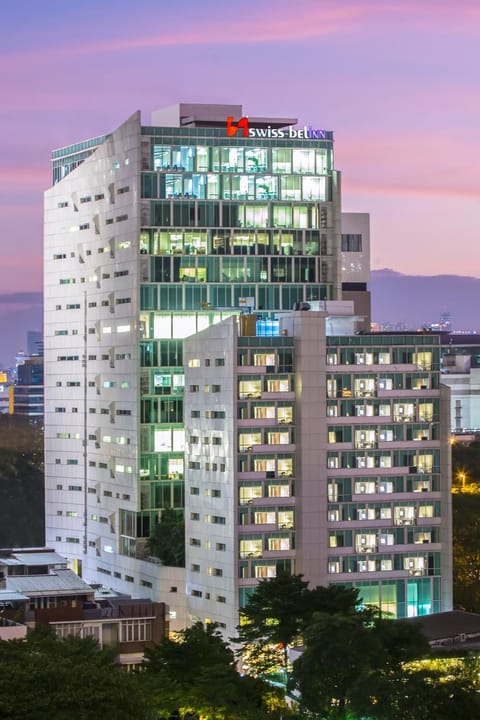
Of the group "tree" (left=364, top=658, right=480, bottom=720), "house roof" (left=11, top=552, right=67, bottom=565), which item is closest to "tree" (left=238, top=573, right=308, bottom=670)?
"tree" (left=364, top=658, right=480, bottom=720)

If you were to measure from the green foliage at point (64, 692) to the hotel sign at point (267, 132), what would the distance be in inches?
2831

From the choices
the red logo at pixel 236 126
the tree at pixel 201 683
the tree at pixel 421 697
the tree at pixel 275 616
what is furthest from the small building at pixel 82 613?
the red logo at pixel 236 126

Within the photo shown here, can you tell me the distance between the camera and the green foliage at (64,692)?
9256cm

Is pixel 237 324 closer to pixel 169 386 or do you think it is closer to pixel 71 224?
pixel 169 386

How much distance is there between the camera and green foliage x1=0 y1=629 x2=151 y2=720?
92.6 meters

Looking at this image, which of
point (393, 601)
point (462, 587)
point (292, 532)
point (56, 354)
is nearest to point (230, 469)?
point (292, 532)

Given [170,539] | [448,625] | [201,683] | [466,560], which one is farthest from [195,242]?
[201,683]

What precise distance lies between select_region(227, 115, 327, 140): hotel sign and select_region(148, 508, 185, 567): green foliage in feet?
102

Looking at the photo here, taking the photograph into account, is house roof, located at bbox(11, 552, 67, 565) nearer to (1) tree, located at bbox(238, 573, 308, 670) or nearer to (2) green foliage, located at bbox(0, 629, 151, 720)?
(1) tree, located at bbox(238, 573, 308, 670)

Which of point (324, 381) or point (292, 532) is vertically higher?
point (324, 381)

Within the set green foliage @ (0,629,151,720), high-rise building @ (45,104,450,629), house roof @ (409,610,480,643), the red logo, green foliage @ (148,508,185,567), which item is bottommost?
house roof @ (409,610,480,643)

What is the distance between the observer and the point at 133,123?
16200 cm

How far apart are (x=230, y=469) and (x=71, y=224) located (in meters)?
46.5

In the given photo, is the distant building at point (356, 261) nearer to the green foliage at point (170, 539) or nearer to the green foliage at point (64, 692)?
the green foliage at point (170, 539)
